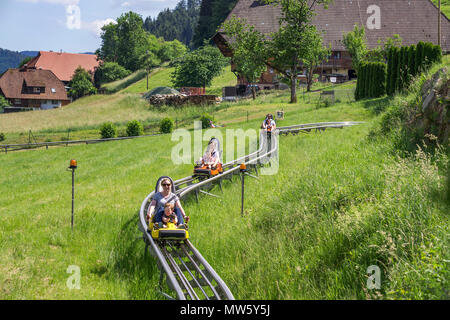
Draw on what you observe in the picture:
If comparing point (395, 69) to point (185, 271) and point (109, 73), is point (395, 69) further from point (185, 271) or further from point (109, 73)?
point (109, 73)

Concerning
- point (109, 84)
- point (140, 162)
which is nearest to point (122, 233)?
point (140, 162)

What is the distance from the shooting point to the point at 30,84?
8681 centimetres

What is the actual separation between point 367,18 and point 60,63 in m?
83.9

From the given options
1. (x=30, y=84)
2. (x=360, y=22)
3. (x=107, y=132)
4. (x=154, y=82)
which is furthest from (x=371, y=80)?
(x=30, y=84)

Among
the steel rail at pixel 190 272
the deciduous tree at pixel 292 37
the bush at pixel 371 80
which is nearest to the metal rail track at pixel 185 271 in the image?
the steel rail at pixel 190 272

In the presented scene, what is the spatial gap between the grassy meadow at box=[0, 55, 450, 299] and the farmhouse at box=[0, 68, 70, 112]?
80.0 m

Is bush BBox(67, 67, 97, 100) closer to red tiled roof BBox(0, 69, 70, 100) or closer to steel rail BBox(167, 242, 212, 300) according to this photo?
red tiled roof BBox(0, 69, 70, 100)

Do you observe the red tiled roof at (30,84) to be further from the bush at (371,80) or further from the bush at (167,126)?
the bush at (371,80)

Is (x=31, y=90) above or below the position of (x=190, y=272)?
above

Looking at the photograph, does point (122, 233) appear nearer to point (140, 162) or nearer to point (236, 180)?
point (236, 180)

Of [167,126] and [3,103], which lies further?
[3,103]

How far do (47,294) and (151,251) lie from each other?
2211 mm

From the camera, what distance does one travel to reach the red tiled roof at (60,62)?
108887mm

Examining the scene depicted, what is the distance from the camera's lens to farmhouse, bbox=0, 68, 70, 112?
85875 millimetres
